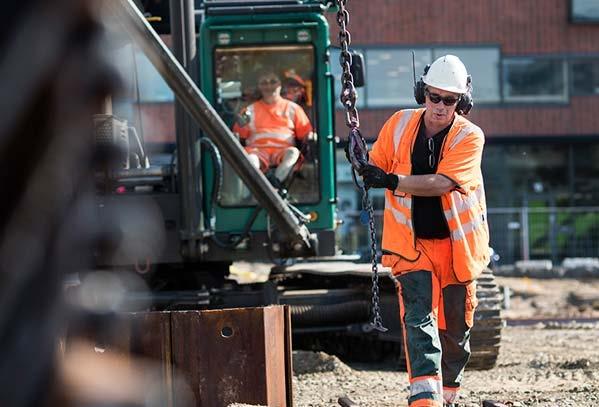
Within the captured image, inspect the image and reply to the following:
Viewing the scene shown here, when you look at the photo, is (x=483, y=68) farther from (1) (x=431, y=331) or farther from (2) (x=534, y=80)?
(1) (x=431, y=331)

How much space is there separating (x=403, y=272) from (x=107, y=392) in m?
5.71

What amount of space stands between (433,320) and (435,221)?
0.55m

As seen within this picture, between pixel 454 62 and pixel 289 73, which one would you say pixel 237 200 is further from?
pixel 454 62

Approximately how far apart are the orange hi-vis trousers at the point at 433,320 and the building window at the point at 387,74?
25.9 m

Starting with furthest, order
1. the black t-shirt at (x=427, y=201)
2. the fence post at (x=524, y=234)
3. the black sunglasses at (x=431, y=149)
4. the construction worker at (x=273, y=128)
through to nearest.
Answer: the fence post at (x=524, y=234) → the construction worker at (x=273, y=128) → the black sunglasses at (x=431, y=149) → the black t-shirt at (x=427, y=201)

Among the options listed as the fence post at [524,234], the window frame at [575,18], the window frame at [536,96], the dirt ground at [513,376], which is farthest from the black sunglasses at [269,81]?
the window frame at [575,18]

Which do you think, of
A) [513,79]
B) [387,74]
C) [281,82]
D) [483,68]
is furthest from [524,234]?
[281,82]

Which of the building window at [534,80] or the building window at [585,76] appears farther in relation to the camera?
the building window at [585,76]

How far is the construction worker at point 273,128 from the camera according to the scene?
10.7 m

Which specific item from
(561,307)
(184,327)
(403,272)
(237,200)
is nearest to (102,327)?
(184,327)

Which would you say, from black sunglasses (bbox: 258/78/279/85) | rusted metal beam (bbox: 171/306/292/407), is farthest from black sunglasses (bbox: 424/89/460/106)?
black sunglasses (bbox: 258/78/279/85)

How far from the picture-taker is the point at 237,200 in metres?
11.0

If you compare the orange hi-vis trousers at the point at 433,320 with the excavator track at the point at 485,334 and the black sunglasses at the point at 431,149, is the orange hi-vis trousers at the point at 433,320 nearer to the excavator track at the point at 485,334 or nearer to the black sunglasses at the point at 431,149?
the black sunglasses at the point at 431,149

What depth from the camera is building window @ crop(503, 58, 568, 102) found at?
110 feet
